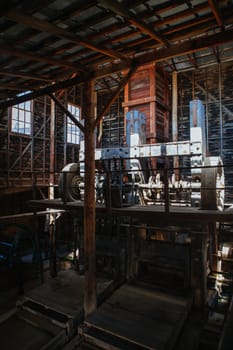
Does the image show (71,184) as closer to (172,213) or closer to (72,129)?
(172,213)

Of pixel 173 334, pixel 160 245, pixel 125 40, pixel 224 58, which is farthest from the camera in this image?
pixel 224 58

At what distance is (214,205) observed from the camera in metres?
4.98

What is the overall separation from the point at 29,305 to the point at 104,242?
2.64 meters

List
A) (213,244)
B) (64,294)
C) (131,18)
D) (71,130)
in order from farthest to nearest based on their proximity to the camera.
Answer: (71,130), (213,244), (64,294), (131,18)

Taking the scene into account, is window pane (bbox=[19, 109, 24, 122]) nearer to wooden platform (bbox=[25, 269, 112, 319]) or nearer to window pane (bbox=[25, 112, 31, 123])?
window pane (bbox=[25, 112, 31, 123])

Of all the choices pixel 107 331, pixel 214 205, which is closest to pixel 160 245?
pixel 214 205

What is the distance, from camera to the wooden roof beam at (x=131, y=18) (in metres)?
2.85

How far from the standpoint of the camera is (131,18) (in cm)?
312

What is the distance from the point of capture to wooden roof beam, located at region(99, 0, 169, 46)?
9.36 ft

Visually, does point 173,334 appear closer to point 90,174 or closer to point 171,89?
point 90,174

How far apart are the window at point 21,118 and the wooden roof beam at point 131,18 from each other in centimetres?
1176

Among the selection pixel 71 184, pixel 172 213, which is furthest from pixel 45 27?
pixel 71 184

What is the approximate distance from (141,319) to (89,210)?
2504 millimetres

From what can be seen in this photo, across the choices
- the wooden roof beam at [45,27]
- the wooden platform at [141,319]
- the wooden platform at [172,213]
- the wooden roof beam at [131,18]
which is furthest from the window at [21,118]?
the wooden roof beam at [131,18]
